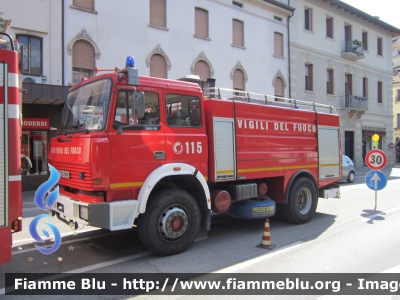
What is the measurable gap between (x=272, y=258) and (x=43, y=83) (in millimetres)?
12018

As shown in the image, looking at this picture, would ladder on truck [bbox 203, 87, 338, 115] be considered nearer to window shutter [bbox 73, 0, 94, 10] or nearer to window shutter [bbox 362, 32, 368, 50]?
window shutter [bbox 73, 0, 94, 10]

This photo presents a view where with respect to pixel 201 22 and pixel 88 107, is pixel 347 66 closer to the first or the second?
pixel 201 22

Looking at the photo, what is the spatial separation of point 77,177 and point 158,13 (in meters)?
13.8

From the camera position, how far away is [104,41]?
1497cm

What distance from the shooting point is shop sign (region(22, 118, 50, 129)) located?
1385 centimetres

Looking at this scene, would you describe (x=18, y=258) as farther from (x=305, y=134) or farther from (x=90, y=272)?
(x=305, y=134)

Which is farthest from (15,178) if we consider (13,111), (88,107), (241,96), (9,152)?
(241,96)

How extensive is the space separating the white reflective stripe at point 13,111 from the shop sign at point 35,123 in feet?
36.3

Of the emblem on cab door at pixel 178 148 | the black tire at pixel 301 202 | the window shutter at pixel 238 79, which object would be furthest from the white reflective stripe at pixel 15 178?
the window shutter at pixel 238 79

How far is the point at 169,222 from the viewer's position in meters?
5.14

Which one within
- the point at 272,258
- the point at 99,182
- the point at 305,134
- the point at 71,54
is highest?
the point at 71,54

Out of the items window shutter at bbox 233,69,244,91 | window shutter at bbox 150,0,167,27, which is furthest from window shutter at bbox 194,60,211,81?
window shutter at bbox 150,0,167,27

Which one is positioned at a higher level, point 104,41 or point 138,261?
point 104,41

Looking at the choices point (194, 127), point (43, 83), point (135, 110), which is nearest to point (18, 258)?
point (135, 110)
